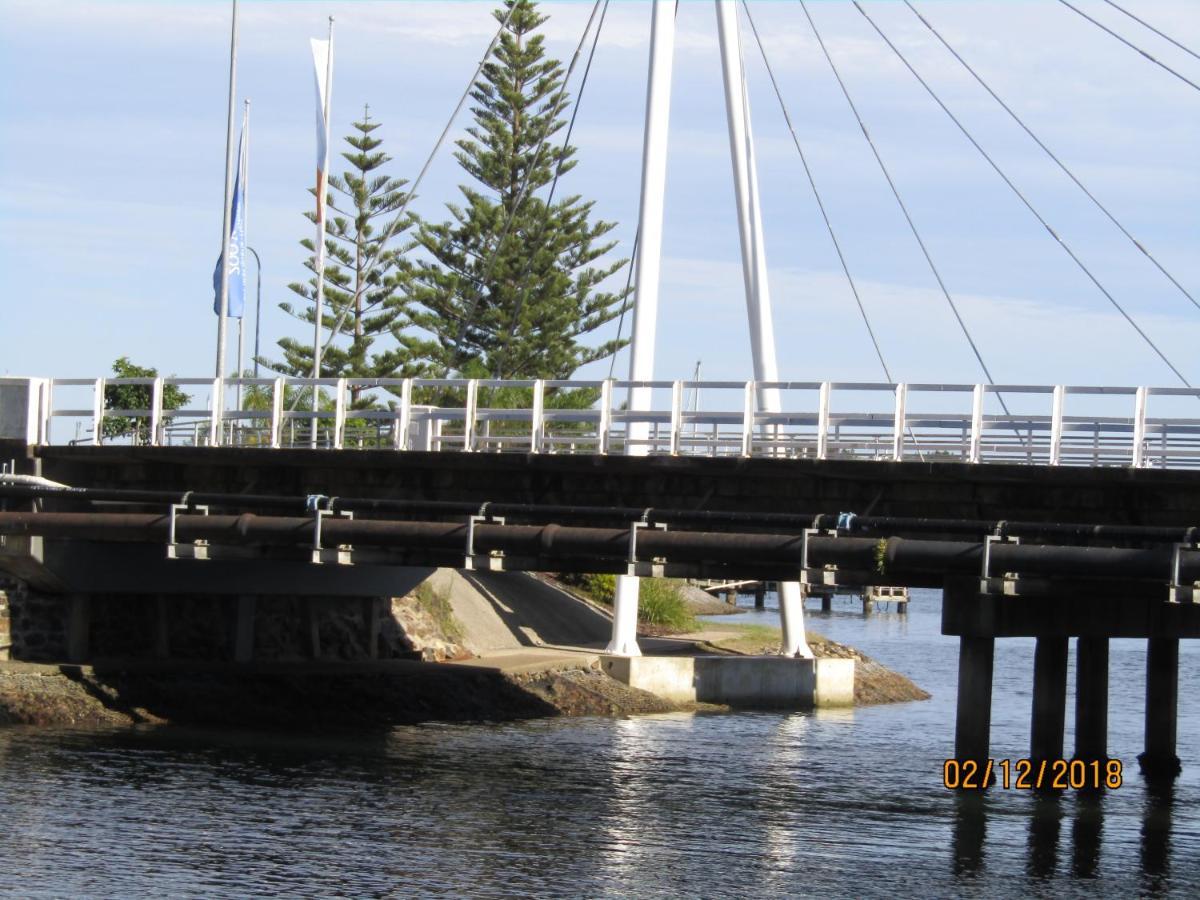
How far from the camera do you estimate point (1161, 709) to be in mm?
38375

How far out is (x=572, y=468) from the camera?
108 feet

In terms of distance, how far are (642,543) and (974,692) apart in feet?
20.0

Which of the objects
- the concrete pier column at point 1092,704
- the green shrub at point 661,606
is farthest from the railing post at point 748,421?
the green shrub at point 661,606

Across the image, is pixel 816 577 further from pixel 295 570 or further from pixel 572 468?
pixel 295 570

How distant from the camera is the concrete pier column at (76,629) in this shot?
1540 inches

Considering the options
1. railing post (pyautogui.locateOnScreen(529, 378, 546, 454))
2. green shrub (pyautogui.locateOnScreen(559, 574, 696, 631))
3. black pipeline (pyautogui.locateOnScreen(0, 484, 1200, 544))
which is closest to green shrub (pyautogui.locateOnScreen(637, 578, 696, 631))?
green shrub (pyautogui.locateOnScreen(559, 574, 696, 631))

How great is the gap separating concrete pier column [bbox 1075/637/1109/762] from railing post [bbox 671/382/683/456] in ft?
33.6

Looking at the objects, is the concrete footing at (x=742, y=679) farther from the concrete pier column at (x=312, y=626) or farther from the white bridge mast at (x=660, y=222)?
the concrete pier column at (x=312, y=626)

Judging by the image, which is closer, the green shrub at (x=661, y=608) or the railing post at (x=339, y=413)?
the railing post at (x=339, y=413)

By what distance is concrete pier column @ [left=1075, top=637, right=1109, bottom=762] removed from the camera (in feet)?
121

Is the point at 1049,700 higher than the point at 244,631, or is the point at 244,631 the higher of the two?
the point at 1049,700

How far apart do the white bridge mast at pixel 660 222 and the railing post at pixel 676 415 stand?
839 centimetres

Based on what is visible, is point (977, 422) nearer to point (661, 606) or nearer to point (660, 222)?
point (660, 222)
